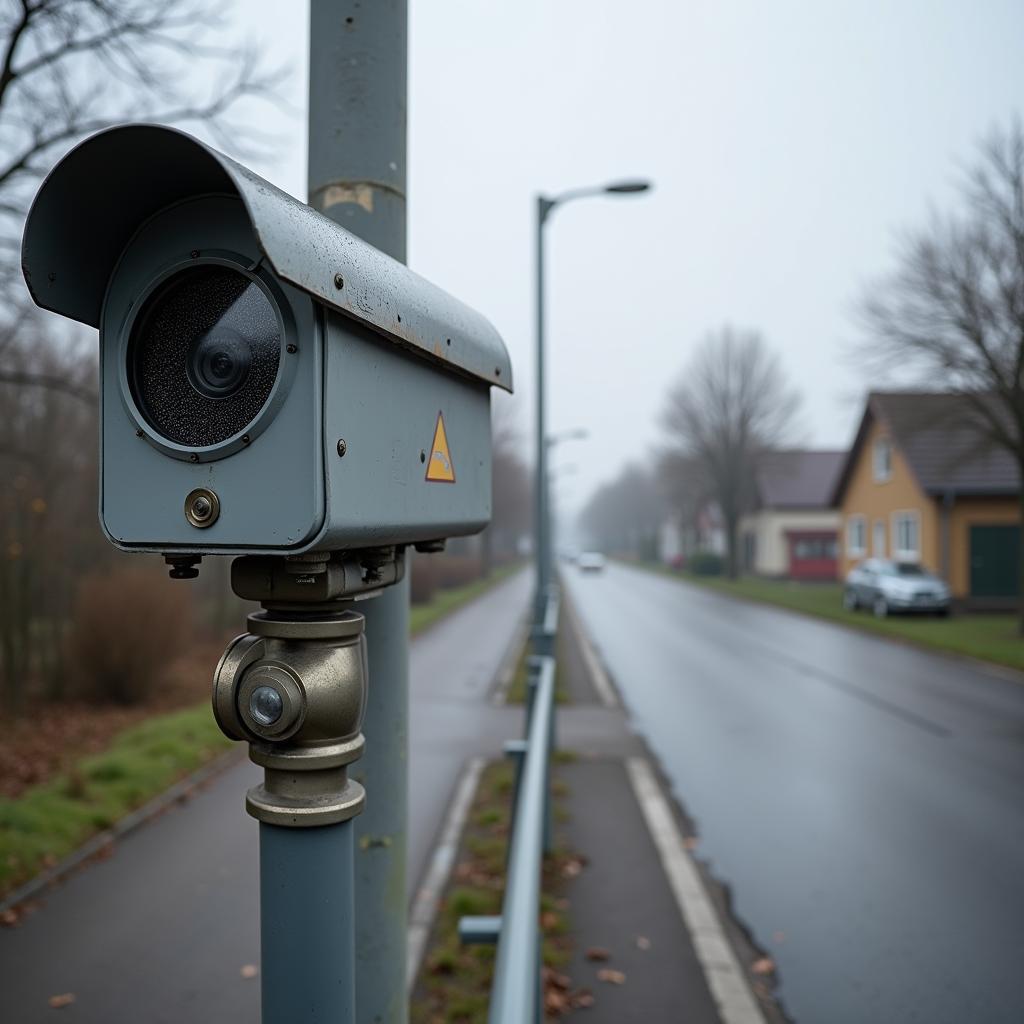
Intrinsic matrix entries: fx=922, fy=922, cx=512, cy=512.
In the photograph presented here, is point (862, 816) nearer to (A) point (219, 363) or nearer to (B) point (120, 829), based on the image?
(B) point (120, 829)

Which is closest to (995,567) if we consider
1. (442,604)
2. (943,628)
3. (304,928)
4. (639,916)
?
(943,628)

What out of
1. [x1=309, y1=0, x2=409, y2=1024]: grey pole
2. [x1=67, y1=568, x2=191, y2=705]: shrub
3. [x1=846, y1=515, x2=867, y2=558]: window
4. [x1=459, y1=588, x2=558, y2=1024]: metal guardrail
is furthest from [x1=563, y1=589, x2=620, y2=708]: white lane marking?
[x1=846, y1=515, x2=867, y2=558]: window

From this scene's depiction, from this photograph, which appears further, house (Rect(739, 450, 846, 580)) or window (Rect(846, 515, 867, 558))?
house (Rect(739, 450, 846, 580))

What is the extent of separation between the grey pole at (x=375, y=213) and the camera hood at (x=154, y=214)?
38 centimetres

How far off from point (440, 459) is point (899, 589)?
79.8 feet

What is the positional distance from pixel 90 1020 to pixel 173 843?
2.38 m

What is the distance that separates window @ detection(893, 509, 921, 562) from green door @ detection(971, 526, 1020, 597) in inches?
80.2

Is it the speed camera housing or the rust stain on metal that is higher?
the rust stain on metal

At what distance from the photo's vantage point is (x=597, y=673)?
14.6 metres

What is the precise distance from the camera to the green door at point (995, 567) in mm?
26906

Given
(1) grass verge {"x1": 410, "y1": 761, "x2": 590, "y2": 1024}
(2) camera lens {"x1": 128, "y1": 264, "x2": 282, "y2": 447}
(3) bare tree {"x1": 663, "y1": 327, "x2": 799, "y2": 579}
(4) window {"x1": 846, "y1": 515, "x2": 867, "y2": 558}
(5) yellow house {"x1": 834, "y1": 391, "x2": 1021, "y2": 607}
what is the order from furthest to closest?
(3) bare tree {"x1": 663, "y1": 327, "x2": 799, "y2": 579} → (4) window {"x1": 846, "y1": 515, "x2": 867, "y2": 558} → (5) yellow house {"x1": 834, "y1": 391, "x2": 1021, "y2": 607} → (1) grass verge {"x1": 410, "y1": 761, "x2": 590, "y2": 1024} → (2) camera lens {"x1": 128, "y1": 264, "x2": 282, "y2": 447}

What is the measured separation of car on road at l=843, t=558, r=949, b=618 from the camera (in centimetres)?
2327

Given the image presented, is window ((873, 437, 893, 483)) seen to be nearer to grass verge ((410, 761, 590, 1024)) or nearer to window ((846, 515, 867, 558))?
window ((846, 515, 867, 558))

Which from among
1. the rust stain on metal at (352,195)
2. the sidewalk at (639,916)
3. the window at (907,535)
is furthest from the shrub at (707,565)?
the rust stain on metal at (352,195)
